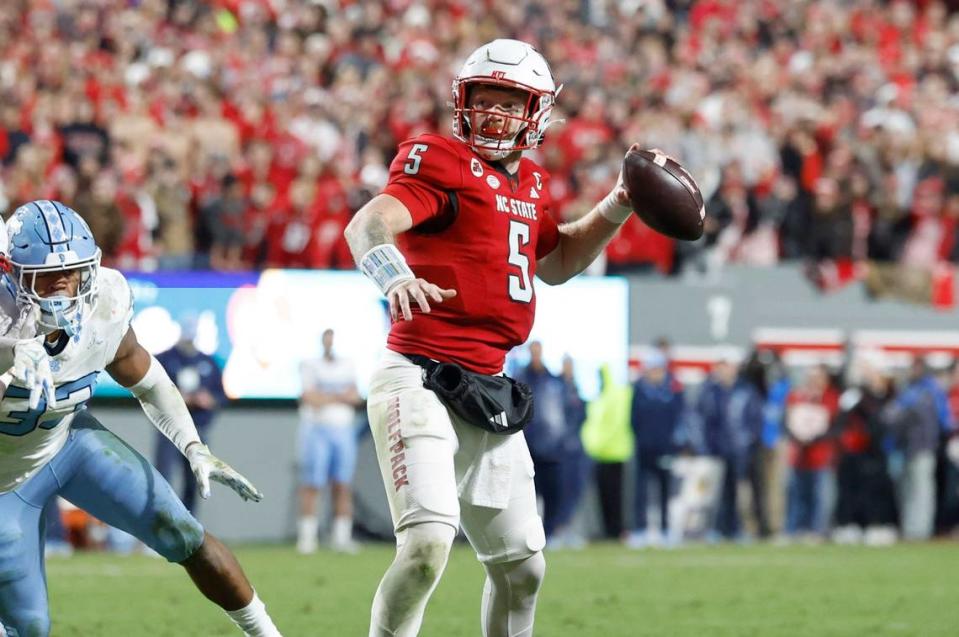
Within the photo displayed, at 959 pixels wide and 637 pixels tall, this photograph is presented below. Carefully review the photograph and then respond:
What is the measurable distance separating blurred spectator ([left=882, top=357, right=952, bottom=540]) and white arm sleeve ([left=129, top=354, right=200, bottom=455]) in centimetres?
953

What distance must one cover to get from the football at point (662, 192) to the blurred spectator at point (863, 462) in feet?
28.5

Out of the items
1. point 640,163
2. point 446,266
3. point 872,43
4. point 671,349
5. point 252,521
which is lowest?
point 252,521

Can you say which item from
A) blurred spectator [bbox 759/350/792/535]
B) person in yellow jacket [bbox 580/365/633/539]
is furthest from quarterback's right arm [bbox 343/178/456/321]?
blurred spectator [bbox 759/350/792/535]

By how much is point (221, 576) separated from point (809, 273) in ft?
32.2

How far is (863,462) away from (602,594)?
17.9 feet

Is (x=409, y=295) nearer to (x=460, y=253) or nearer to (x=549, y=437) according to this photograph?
(x=460, y=253)

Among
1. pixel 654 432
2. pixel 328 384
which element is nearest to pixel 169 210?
pixel 328 384

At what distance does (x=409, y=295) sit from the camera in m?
4.32

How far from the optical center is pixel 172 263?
39.8 feet

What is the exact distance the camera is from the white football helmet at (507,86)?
4.92m

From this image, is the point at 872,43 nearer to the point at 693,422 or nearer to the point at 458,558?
the point at 693,422

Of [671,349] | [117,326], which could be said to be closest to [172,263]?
[671,349]

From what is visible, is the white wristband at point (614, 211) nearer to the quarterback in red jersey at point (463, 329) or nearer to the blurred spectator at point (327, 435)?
the quarterback in red jersey at point (463, 329)

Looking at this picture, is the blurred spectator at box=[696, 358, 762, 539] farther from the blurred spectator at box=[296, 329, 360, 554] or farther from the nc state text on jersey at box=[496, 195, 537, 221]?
the nc state text on jersey at box=[496, 195, 537, 221]
